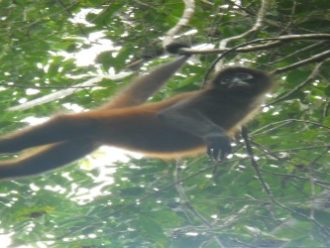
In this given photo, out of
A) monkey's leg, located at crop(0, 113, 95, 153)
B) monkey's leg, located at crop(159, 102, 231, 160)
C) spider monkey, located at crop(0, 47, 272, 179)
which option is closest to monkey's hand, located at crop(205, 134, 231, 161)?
monkey's leg, located at crop(159, 102, 231, 160)

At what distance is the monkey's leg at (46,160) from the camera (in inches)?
294

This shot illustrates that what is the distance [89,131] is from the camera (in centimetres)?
749

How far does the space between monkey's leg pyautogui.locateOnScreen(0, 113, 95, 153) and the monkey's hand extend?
1363mm

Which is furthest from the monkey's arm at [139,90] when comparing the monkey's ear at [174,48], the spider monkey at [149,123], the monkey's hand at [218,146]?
the monkey's ear at [174,48]

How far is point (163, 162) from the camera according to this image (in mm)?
8711

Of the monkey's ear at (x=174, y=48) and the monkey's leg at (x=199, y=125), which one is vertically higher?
the monkey's ear at (x=174, y=48)

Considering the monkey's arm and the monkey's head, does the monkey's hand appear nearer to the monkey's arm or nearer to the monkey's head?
the monkey's head

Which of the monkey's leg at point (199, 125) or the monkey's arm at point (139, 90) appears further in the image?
the monkey's arm at point (139, 90)

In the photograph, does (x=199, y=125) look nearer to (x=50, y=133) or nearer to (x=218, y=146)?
(x=218, y=146)

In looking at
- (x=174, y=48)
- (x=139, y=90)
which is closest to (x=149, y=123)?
(x=139, y=90)

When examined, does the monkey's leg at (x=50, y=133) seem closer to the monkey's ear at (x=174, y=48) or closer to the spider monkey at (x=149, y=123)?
the spider monkey at (x=149, y=123)

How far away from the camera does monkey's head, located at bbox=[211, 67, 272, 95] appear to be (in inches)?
300

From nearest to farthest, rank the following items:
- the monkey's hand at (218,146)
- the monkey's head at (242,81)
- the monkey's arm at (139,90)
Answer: the monkey's hand at (218,146)
the monkey's head at (242,81)
the monkey's arm at (139,90)

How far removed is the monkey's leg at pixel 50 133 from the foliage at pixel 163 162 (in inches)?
16.5
